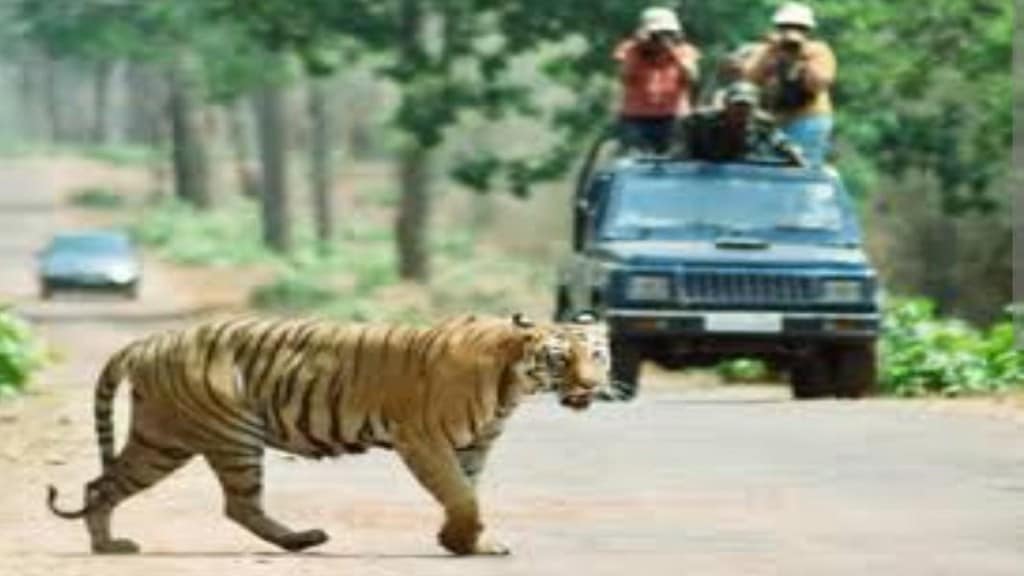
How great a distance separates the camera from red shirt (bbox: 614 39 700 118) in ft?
77.8

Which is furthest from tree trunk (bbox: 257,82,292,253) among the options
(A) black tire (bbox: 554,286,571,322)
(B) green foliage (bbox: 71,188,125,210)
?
(A) black tire (bbox: 554,286,571,322)

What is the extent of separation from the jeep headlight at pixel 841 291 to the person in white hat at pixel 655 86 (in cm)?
258

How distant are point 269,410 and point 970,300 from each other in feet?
89.5

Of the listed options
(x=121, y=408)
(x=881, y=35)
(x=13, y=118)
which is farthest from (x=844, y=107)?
(x=13, y=118)

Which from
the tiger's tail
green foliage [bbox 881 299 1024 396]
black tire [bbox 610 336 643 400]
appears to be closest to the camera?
the tiger's tail

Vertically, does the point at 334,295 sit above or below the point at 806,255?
below

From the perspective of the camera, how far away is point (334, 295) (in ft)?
156

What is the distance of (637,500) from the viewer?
14.1 m

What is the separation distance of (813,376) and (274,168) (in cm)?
3678

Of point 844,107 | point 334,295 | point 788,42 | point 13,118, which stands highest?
point 788,42

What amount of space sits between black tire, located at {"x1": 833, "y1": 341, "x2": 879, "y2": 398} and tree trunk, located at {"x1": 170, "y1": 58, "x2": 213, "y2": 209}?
45.2 metres

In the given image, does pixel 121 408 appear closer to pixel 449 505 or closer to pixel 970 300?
pixel 449 505

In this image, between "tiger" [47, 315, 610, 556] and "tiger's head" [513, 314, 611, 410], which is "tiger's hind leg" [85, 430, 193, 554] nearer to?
"tiger" [47, 315, 610, 556]

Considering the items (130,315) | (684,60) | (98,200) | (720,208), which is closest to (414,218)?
(130,315)
